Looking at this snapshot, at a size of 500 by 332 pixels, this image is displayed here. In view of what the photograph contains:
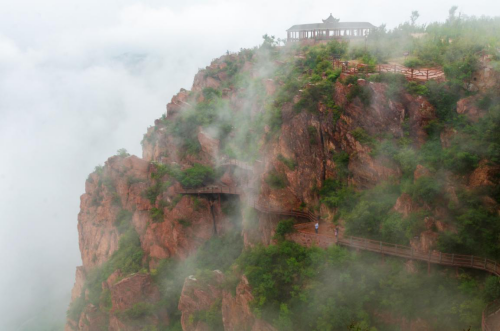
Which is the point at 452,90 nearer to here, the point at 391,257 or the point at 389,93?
the point at 389,93

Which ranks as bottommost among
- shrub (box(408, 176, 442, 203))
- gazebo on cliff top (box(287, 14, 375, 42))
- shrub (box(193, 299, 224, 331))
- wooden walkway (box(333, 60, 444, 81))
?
shrub (box(193, 299, 224, 331))

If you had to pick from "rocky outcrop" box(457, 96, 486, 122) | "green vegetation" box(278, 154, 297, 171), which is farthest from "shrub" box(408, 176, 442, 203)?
"green vegetation" box(278, 154, 297, 171)

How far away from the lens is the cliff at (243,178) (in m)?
24.6

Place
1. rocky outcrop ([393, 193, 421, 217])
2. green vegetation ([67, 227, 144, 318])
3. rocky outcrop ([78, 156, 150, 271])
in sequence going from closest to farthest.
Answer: rocky outcrop ([393, 193, 421, 217]) < green vegetation ([67, 227, 144, 318]) < rocky outcrop ([78, 156, 150, 271])

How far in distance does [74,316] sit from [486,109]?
37.1 m

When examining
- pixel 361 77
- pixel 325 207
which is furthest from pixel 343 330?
pixel 361 77

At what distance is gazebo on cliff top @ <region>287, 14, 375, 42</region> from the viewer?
4612 cm

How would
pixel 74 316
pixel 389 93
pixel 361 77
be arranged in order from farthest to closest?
pixel 74 316, pixel 361 77, pixel 389 93

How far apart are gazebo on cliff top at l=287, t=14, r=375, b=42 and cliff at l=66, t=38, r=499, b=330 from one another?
15.4 ft

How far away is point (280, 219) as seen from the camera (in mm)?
28484

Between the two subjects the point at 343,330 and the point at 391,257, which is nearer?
the point at 343,330

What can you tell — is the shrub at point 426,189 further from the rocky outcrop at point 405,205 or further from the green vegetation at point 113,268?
the green vegetation at point 113,268

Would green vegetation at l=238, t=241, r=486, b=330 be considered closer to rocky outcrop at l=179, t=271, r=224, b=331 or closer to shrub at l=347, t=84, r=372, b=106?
rocky outcrop at l=179, t=271, r=224, b=331

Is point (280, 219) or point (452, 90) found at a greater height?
point (452, 90)
